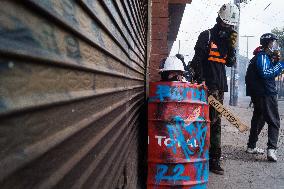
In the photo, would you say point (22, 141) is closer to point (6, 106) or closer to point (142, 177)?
point (6, 106)

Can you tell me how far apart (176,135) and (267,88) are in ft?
8.91

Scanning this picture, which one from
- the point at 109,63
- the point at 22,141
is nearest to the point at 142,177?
the point at 109,63

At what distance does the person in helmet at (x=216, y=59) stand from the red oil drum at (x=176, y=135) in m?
1.07

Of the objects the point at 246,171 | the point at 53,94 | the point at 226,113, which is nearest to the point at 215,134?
the point at 226,113

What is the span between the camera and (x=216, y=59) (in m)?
4.83

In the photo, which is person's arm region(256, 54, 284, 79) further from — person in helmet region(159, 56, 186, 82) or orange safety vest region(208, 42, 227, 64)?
person in helmet region(159, 56, 186, 82)

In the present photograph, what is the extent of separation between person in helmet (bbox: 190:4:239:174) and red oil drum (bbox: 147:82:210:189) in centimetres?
107

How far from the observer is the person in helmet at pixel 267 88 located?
563cm

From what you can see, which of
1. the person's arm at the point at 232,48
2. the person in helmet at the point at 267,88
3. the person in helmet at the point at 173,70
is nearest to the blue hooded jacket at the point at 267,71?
the person in helmet at the point at 267,88

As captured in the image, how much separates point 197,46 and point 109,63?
3.08m

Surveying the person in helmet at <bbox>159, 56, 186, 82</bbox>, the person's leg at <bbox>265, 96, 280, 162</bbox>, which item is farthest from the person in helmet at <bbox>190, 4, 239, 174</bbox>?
the person's leg at <bbox>265, 96, 280, 162</bbox>

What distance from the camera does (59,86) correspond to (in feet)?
3.33

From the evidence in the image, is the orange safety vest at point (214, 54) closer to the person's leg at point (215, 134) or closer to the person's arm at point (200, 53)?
the person's arm at point (200, 53)

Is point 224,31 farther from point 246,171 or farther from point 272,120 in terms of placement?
point 246,171
